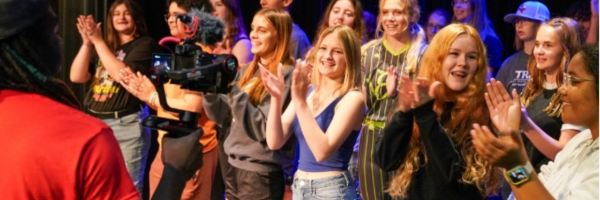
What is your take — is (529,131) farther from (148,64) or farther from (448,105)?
(148,64)

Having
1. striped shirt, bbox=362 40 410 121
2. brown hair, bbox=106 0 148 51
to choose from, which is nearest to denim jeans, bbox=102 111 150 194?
brown hair, bbox=106 0 148 51

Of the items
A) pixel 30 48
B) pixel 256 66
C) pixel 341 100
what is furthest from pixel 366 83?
pixel 30 48

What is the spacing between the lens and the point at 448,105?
246cm

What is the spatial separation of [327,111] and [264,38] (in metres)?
0.68

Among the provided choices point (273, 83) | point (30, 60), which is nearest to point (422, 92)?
point (273, 83)

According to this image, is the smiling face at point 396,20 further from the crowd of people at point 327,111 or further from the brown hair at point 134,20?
the brown hair at point 134,20

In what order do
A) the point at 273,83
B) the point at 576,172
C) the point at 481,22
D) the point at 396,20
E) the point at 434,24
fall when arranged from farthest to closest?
1. the point at 434,24
2. the point at 481,22
3. the point at 396,20
4. the point at 273,83
5. the point at 576,172

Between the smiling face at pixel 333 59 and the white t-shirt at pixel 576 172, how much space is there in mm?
1109

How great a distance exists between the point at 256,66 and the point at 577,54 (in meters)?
1.78

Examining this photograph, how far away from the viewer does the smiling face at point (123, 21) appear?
4.25 metres

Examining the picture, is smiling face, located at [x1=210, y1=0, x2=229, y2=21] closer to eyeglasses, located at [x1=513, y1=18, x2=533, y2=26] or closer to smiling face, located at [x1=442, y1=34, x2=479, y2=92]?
eyeglasses, located at [x1=513, y1=18, x2=533, y2=26]

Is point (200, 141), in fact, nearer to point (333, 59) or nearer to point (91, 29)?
point (333, 59)

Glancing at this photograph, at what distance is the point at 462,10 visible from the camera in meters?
4.63

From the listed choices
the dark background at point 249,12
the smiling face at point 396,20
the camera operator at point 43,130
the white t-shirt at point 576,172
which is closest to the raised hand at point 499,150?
the white t-shirt at point 576,172
